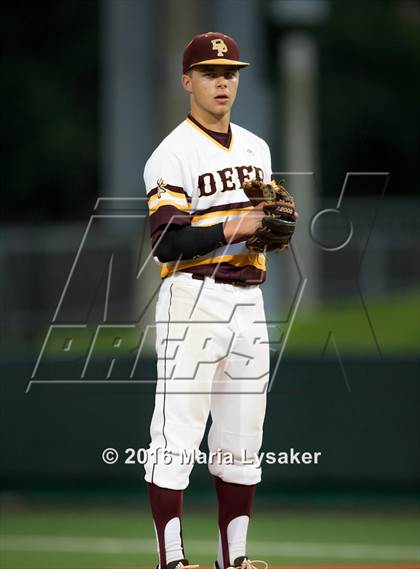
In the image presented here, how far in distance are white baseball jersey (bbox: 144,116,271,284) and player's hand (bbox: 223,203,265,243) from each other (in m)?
0.06

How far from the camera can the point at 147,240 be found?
10547 millimetres

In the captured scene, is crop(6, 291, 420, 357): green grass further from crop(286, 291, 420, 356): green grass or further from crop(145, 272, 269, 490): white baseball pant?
crop(145, 272, 269, 490): white baseball pant

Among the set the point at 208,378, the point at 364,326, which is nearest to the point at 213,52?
the point at 208,378

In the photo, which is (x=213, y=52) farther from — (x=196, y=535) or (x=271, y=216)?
(x=196, y=535)

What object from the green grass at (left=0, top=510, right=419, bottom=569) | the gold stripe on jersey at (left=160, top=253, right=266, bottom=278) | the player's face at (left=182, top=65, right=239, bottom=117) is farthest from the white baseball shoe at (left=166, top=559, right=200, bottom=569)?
the player's face at (left=182, top=65, right=239, bottom=117)

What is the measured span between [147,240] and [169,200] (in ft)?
18.1

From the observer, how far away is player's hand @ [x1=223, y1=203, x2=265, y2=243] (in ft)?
16.4

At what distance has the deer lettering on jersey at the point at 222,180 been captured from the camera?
511 cm

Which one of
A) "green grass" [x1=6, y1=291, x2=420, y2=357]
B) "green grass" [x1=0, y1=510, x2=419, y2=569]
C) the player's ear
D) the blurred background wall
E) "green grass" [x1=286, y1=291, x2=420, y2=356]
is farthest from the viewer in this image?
"green grass" [x1=286, y1=291, x2=420, y2=356]

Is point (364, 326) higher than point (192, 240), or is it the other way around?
point (192, 240)

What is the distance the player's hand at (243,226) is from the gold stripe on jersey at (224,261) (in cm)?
10

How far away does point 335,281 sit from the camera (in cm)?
1712

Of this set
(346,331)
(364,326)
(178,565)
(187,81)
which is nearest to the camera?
(178,565)

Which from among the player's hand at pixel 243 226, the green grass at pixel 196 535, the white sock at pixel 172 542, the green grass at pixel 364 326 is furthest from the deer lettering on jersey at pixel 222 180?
the green grass at pixel 364 326
